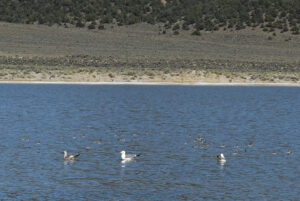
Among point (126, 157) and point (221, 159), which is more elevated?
point (126, 157)

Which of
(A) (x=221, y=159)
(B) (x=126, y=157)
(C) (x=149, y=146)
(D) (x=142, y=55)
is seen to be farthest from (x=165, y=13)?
(B) (x=126, y=157)

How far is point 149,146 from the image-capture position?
1314 inches

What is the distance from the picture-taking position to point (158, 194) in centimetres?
2325

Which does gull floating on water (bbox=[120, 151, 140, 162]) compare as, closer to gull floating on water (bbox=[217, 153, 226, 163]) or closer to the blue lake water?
the blue lake water

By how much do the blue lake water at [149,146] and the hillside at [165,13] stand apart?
206ft

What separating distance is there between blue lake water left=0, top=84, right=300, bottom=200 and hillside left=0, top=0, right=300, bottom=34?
62897 millimetres

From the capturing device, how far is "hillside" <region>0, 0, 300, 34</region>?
122875 mm

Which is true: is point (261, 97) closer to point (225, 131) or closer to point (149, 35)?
point (225, 131)

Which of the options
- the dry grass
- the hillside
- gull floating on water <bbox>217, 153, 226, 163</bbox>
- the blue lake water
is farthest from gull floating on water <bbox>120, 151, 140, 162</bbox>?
the hillside

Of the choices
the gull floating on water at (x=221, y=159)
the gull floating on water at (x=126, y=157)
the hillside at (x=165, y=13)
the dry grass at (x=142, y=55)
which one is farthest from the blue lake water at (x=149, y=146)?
the hillside at (x=165, y=13)

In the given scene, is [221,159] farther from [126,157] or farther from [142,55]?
[142,55]

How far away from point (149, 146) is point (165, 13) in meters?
95.2

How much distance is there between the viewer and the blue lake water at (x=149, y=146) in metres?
23.9

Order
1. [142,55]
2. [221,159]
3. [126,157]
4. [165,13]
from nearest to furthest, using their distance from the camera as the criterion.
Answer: [126,157] → [221,159] → [142,55] → [165,13]
